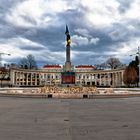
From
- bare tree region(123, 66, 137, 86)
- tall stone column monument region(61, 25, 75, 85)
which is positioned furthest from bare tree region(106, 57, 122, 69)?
tall stone column monument region(61, 25, 75, 85)

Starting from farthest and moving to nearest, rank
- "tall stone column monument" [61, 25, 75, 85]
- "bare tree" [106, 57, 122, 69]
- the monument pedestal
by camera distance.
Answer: "bare tree" [106, 57, 122, 69]
the monument pedestal
"tall stone column monument" [61, 25, 75, 85]

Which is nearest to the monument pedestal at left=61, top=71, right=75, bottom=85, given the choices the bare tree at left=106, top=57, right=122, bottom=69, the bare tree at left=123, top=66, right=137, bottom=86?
the bare tree at left=123, top=66, right=137, bottom=86

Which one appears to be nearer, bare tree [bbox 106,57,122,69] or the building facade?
the building facade

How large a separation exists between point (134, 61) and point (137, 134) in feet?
375

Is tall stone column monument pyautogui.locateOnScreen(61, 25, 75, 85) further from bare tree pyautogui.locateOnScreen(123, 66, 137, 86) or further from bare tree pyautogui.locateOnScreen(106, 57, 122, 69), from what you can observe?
bare tree pyautogui.locateOnScreen(106, 57, 122, 69)

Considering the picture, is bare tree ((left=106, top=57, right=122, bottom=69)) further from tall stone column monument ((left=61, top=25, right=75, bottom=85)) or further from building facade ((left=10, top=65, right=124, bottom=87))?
tall stone column monument ((left=61, top=25, right=75, bottom=85))

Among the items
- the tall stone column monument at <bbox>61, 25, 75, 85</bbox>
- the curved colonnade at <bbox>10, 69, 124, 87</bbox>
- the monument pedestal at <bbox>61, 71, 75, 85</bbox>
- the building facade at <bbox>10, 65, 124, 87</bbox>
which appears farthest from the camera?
the building facade at <bbox>10, 65, 124, 87</bbox>

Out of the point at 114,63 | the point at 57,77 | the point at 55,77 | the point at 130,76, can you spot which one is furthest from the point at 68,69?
the point at 57,77

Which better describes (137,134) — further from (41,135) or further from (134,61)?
(134,61)

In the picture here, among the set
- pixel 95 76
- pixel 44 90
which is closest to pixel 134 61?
pixel 95 76

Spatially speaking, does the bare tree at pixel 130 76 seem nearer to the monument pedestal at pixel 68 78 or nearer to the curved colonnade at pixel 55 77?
the curved colonnade at pixel 55 77

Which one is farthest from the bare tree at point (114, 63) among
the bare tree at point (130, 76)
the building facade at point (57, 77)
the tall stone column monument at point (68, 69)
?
the tall stone column monument at point (68, 69)

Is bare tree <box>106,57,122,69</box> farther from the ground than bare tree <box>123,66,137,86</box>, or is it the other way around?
bare tree <box>106,57,122,69</box>

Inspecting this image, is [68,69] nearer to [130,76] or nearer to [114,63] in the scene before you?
[130,76]
